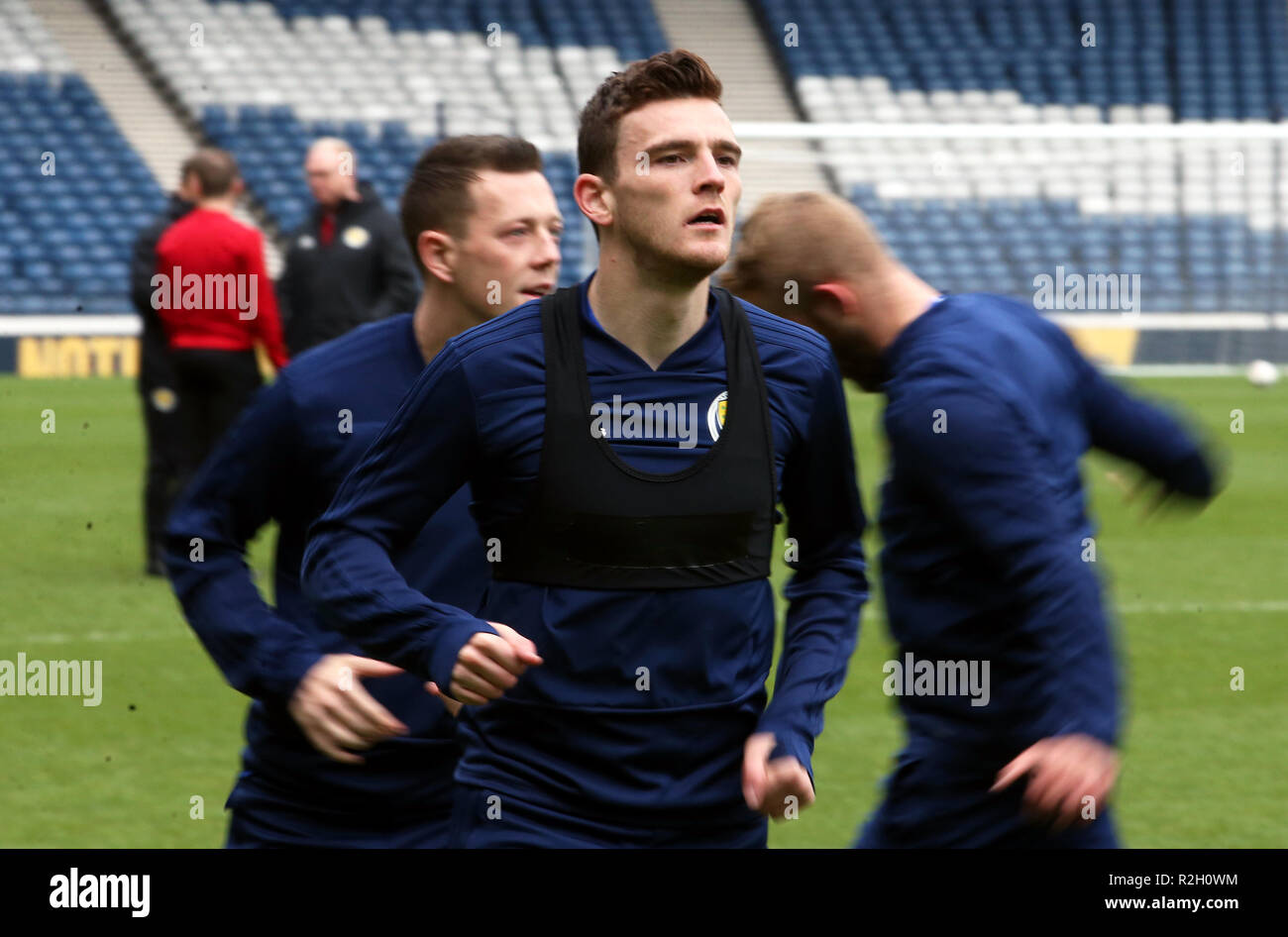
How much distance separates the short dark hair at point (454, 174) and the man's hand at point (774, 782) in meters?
1.33

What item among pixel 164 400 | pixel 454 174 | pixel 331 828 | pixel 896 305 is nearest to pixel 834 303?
pixel 896 305

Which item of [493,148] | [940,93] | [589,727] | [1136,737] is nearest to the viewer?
[589,727]

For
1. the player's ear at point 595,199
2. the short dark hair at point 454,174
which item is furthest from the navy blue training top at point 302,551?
the player's ear at point 595,199

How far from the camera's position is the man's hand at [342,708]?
8.02ft

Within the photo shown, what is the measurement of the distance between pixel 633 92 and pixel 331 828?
135 centimetres

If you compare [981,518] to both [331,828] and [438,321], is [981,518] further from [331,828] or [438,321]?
[331,828]

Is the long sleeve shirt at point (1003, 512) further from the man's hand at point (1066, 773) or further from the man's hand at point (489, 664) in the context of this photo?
the man's hand at point (489, 664)

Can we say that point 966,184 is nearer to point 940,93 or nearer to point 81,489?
point 940,93

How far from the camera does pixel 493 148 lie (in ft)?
10.9

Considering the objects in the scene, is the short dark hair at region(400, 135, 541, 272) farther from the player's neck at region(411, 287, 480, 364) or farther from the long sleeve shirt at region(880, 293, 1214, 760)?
the long sleeve shirt at region(880, 293, 1214, 760)

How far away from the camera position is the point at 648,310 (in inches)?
97.3

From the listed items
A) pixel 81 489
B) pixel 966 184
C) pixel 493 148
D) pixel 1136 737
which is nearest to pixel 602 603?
pixel 493 148

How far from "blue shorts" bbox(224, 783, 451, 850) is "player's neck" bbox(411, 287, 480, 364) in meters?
0.81
